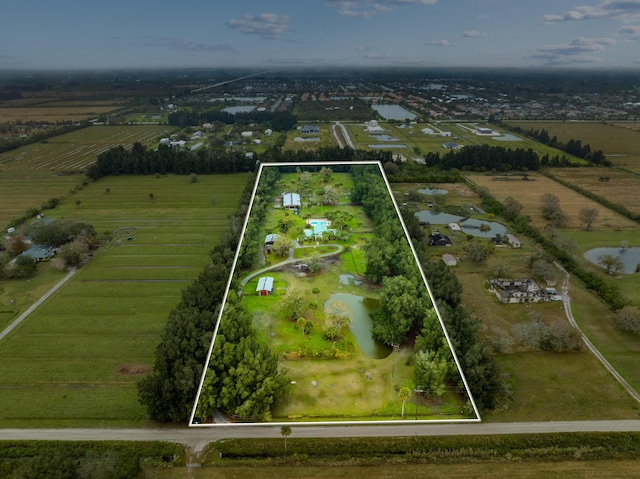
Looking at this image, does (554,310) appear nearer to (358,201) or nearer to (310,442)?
(358,201)

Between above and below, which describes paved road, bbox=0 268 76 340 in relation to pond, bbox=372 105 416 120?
below

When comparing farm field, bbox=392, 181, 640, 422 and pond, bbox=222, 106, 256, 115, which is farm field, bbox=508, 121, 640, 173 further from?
pond, bbox=222, 106, 256, 115

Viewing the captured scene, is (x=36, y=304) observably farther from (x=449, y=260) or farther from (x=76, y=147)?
(x=76, y=147)

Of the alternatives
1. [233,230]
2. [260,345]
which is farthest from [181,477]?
[233,230]

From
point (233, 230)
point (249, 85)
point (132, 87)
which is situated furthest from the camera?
point (249, 85)

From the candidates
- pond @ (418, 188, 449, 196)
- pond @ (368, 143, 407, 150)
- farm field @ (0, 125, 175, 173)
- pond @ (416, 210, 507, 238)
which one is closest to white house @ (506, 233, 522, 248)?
pond @ (416, 210, 507, 238)

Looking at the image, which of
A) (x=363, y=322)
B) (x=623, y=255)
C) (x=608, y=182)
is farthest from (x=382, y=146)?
(x=363, y=322)

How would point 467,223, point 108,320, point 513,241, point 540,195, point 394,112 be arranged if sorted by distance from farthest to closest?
point 394,112
point 540,195
point 467,223
point 513,241
point 108,320
